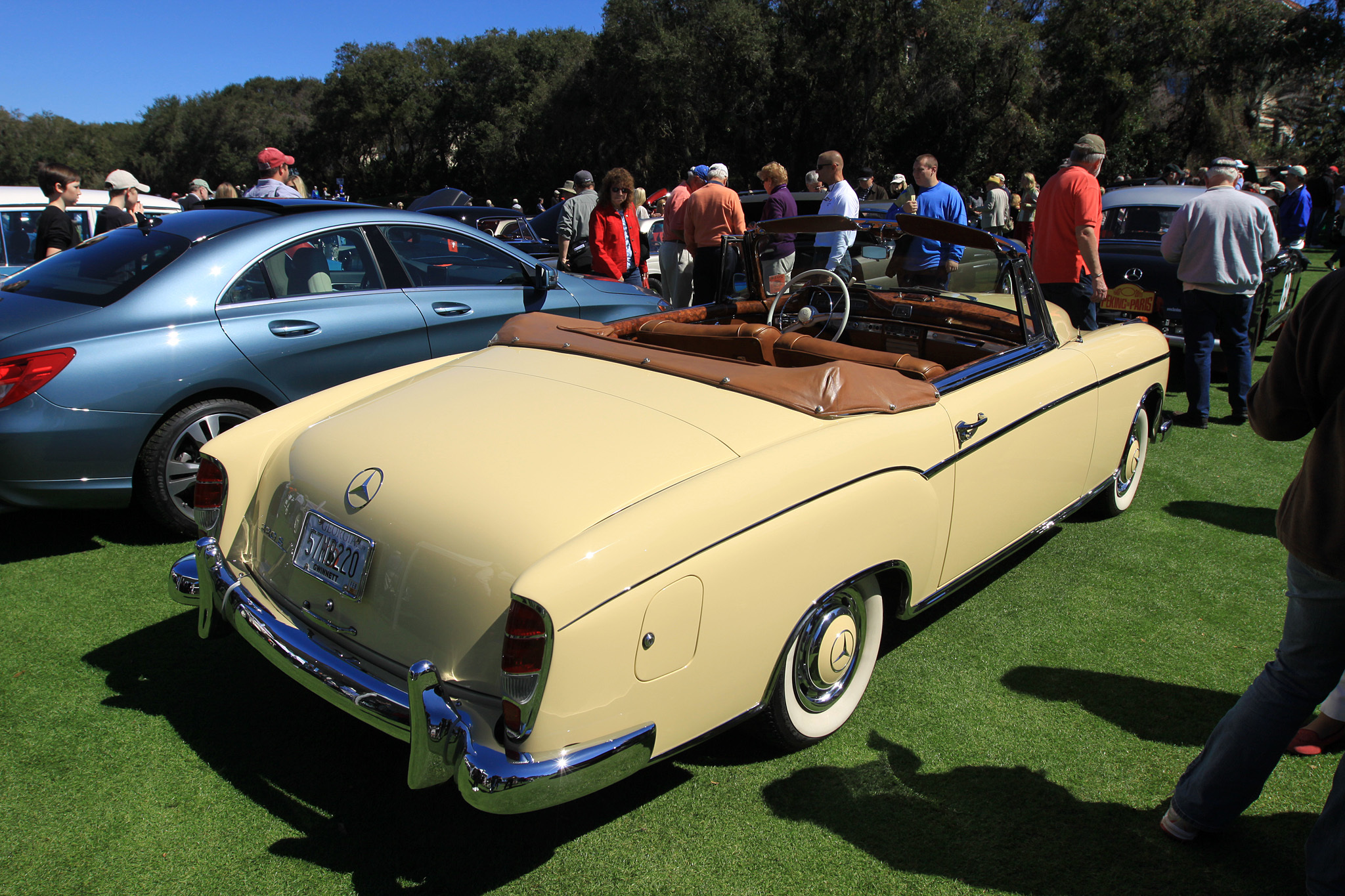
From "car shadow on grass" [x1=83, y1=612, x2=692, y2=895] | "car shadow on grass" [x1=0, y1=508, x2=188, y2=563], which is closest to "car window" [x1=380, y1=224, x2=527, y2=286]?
"car shadow on grass" [x1=0, y1=508, x2=188, y2=563]

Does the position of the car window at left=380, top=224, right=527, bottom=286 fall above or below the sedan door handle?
above

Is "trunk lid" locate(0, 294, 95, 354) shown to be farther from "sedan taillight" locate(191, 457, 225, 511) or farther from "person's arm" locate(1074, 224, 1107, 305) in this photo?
"person's arm" locate(1074, 224, 1107, 305)

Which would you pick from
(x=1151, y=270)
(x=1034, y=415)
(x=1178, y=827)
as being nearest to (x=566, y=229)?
(x=1151, y=270)

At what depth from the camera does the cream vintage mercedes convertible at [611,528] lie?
6.13ft

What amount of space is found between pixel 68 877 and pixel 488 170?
1733 inches

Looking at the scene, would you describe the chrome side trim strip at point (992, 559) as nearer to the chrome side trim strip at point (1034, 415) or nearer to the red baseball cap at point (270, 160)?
the chrome side trim strip at point (1034, 415)

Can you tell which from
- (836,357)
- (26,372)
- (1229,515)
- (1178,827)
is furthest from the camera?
(1229,515)

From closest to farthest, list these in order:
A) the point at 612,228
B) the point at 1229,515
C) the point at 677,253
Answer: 1. the point at 1229,515
2. the point at 612,228
3. the point at 677,253

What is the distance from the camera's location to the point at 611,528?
195 cm

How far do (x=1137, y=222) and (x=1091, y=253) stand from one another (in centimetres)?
291

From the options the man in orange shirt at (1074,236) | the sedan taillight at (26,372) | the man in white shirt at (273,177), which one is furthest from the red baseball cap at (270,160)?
the man in orange shirt at (1074,236)

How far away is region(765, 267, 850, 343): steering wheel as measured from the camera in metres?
3.75

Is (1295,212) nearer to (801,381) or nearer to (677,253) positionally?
(677,253)

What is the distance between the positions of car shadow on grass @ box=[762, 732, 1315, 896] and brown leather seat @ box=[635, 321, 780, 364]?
1446 mm
